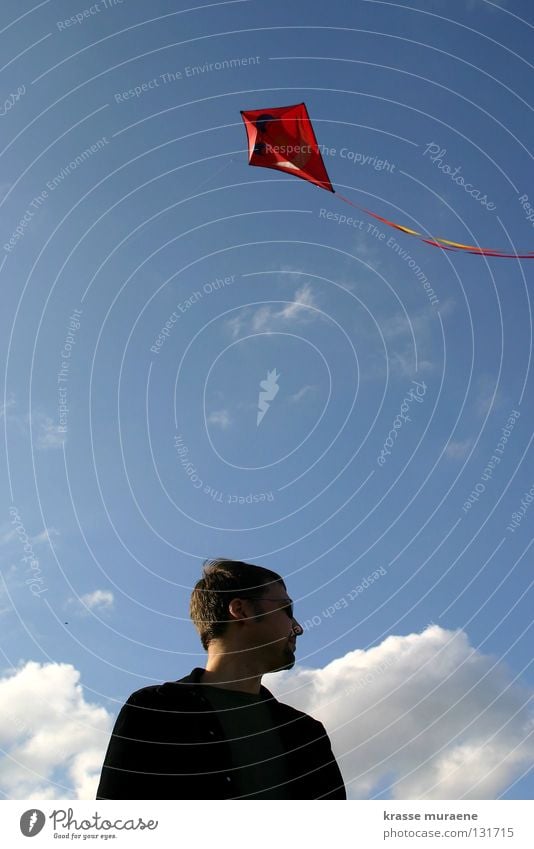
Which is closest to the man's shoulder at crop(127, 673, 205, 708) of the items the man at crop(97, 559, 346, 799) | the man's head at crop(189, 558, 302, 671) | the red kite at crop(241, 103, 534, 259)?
the man at crop(97, 559, 346, 799)

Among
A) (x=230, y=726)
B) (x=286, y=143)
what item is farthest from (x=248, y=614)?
(x=286, y=143)

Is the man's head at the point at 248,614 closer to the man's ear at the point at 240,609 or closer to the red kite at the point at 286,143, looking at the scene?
the man's ear at the point at 240,609

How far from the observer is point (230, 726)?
6629 mm

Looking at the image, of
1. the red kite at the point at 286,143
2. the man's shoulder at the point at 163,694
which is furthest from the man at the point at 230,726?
the red kite at the point at 286,143

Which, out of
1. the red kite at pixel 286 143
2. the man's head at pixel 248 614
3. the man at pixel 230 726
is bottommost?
the man at pixel 230 726

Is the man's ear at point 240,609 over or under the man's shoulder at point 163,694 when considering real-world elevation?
over

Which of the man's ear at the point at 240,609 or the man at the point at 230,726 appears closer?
the man at the point at 230,726

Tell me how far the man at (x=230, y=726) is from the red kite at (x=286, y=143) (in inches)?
314

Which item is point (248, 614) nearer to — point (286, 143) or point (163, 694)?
point (163, 694)

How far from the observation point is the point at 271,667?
7.07m

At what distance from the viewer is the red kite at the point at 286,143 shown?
12344 mm

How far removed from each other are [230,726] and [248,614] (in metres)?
1.14
